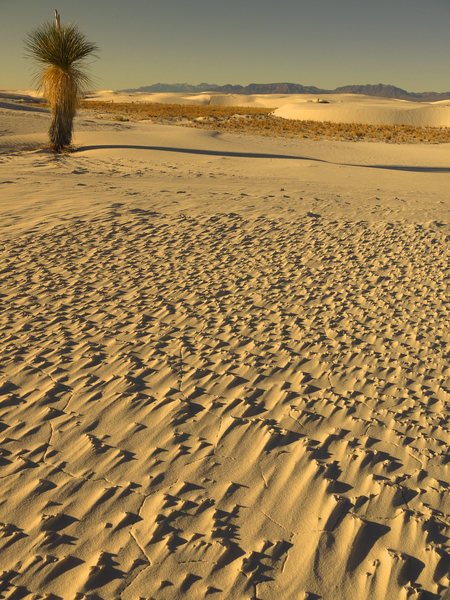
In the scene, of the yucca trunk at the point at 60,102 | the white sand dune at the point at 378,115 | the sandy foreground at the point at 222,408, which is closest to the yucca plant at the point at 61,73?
the yucca trunk at the point at 60,102

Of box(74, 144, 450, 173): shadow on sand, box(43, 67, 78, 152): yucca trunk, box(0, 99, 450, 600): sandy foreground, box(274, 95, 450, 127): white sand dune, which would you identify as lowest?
box(0, 99, 450, 600): sandy foreground

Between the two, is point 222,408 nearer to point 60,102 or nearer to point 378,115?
point 60,102

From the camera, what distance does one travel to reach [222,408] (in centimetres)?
442

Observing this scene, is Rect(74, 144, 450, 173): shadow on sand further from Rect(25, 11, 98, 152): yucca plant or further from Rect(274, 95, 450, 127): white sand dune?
Rect(274, 95, 450, 127): white sand dune

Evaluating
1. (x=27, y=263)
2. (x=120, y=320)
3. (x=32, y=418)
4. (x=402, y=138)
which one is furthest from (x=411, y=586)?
(x=402, y=138)

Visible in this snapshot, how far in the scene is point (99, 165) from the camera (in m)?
16.0

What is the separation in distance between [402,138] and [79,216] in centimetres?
3091

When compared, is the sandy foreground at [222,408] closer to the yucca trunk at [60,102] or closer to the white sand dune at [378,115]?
the yucca trunk at [60,102]

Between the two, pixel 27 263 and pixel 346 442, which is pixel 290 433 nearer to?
pixel 346 442

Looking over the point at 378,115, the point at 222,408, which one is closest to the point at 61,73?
the point at 222,408

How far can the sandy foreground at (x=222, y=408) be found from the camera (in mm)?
3059

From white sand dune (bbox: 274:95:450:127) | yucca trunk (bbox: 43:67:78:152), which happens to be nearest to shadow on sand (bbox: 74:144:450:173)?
yucca trunk (bbox: 43:67:78:152)

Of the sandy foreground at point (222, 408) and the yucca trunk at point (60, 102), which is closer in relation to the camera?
the sandy foreground at point (222, 408)

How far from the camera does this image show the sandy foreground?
10.0 ft
